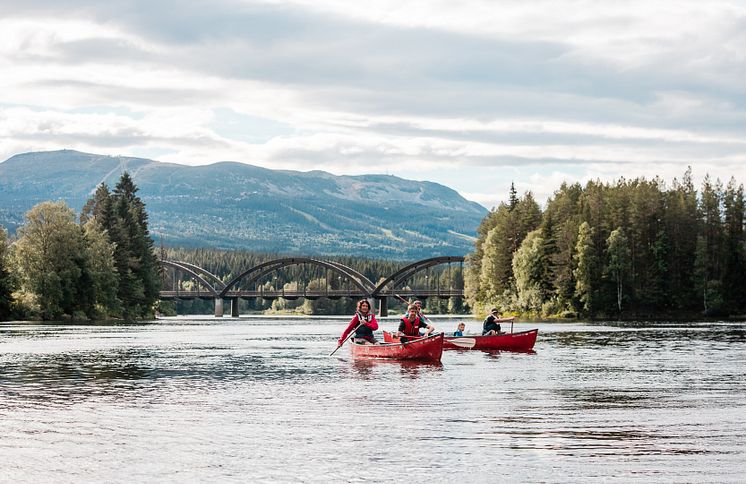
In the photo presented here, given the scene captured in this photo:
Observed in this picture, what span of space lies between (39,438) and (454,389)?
14.8 m

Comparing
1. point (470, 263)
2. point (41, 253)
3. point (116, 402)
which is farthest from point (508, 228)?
point (116, 402)

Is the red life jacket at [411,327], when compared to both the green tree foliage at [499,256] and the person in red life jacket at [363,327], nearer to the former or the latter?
Result: the person in red life jacket at [363,327]

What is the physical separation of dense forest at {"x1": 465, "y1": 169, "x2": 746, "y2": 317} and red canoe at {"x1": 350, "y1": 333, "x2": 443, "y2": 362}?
81250mm

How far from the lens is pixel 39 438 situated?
2194 centimetres

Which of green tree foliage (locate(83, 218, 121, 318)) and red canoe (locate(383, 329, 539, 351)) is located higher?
green tree foliage (locate(83, 218, 121, 318))

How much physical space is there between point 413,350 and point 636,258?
89.7 meters

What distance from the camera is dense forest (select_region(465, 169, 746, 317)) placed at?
12731 centimetres

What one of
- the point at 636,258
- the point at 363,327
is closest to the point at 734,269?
the point at 636,258

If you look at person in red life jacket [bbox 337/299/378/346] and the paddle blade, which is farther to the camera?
the paddle blade

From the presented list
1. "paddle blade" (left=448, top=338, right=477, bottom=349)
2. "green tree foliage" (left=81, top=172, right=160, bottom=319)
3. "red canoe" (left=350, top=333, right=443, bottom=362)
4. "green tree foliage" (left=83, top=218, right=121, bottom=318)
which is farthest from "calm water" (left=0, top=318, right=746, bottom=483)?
"green tree foliage" (left=81, top=172, right=160, bottom=319)

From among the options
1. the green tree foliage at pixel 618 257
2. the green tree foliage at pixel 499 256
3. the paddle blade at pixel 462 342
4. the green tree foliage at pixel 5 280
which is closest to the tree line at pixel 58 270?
the green tree foliage at pixel 5 280

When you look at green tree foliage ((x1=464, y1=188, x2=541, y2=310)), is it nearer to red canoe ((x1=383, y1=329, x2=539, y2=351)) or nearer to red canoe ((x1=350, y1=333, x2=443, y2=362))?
red canoe ((x1=383, y1=329, x2=539, y2=351))

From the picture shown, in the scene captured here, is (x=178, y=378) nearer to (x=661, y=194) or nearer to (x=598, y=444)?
(x=598, y=444)

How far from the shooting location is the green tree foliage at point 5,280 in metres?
103
